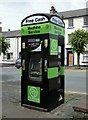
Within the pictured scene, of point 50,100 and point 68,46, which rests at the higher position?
point 68,46

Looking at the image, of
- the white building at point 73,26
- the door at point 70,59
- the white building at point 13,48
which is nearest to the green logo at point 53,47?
the white building at point 73,26

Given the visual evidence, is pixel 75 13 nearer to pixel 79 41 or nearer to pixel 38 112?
pixel 79 41

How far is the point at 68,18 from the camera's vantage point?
118 feet

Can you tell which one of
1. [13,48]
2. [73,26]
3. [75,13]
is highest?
[75,13]

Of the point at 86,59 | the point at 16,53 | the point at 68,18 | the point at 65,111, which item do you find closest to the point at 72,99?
the point at 65,111

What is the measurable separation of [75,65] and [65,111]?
90.8 feet

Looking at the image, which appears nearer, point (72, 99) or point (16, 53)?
point (72, 99)

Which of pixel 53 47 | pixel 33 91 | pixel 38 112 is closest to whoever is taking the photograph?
pixel 38 112

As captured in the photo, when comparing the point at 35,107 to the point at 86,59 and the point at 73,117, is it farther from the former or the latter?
the point at 86,59

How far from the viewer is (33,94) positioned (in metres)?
7.32

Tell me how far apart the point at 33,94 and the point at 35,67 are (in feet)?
2.64

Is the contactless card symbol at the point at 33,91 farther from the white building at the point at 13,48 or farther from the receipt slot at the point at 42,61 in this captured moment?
the white building at the point at 13,48

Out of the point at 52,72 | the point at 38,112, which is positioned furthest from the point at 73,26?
the point at 38,112

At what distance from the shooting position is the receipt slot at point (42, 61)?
6973 millimetres
